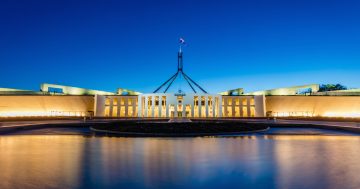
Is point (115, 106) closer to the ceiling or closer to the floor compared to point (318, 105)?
closer to the ceiling

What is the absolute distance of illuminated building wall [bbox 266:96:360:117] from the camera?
2206 inches

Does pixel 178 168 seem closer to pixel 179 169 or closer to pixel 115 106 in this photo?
pixel 179 169

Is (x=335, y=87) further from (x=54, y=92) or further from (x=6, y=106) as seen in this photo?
(x=6, y=106)

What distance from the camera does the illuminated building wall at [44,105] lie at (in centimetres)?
5419

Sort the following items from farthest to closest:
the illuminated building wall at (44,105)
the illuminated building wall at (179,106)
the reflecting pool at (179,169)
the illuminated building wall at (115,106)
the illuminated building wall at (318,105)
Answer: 1. the illuminated building wall at (115,106)
2. the illuminated building wall at (179,106)
3. the illuminated building wall at (318,105)
4. the illuminated building wall at (44,105)
5. the reflecting pool at (179,169)

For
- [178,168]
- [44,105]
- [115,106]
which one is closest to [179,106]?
[115,106]

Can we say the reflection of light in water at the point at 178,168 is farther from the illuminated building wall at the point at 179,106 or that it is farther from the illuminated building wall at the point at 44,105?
the illuminated building wall at the point at 179,106

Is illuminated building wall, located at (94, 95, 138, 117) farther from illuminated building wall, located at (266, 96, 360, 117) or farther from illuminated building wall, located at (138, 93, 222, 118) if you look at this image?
illuminated building wall, located at (266, 96, 360, 117)

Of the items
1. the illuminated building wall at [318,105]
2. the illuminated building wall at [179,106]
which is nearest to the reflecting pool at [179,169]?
the illuminated building wall at [179,106]

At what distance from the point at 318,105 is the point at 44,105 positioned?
49755 millimetres

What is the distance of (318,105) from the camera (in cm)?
5688

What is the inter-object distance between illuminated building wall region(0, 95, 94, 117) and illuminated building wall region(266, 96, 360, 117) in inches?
1335

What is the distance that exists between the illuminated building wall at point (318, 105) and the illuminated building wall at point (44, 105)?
33919 mm

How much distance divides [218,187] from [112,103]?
177 ft
